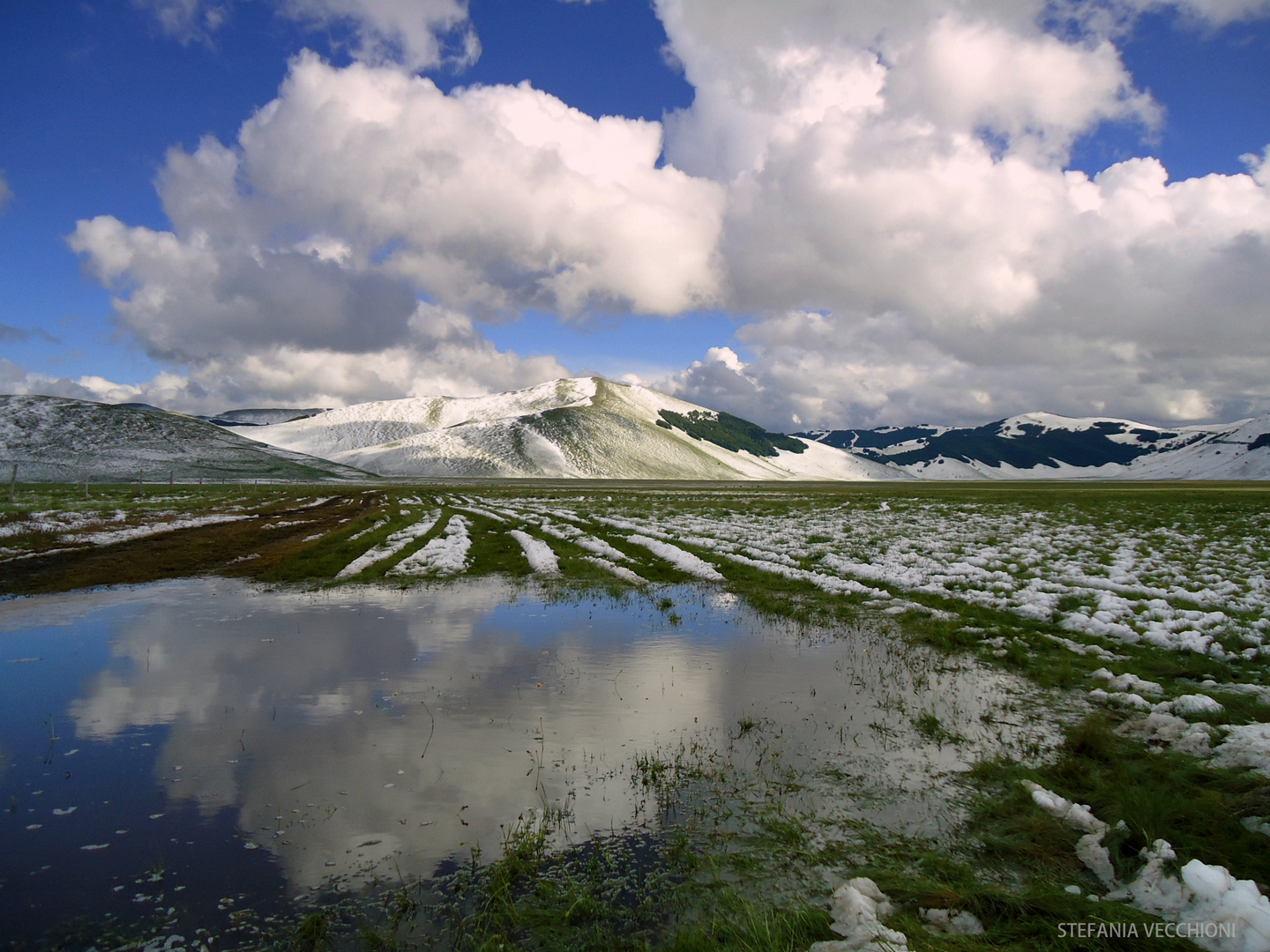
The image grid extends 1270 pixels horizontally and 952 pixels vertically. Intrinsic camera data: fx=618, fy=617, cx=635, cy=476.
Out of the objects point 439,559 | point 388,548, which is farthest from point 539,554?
point 388,548

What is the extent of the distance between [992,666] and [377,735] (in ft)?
39.0

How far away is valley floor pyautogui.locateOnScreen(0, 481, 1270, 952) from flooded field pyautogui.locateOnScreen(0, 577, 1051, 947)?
68cm

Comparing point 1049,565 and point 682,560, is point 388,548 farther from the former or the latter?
point 1049,565

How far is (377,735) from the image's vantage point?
30.8 feet

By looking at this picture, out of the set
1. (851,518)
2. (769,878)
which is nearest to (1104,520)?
(851,518)

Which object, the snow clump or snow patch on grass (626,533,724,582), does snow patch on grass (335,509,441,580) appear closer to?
snow patch on grass (626,533,724,582)

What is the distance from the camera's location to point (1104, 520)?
44.5 m

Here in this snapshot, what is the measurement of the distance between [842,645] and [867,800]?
7250mm

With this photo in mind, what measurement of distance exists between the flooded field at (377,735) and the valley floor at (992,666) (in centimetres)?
68

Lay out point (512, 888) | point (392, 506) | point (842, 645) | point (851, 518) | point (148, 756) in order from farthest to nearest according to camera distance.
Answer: point (392, 506) < point (851, 518) < point (842, 645) < point (148, 756) < point (512, 888)

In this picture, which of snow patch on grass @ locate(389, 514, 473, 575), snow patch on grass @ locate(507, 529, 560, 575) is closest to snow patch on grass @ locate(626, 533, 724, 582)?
snow patch on grass @ locate(507, 529, 560, 575)

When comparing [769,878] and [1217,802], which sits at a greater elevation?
[1217,802]

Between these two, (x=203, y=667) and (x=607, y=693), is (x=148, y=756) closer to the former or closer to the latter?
(x=203, y=667)

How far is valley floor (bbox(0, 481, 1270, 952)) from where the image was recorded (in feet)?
17.7
